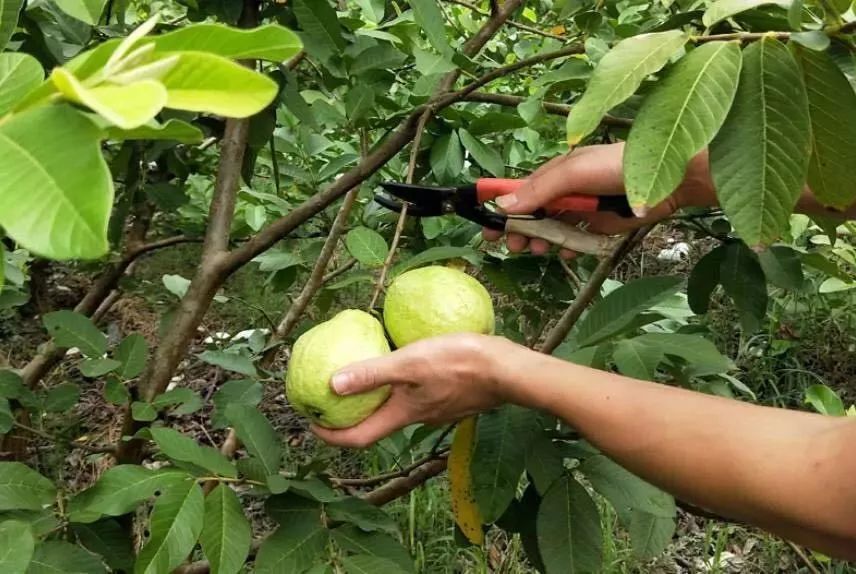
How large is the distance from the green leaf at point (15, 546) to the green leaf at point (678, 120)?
0.84 m

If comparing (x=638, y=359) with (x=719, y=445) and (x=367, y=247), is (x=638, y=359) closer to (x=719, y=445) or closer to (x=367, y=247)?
(x=719, y=445)

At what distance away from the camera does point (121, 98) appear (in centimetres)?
45

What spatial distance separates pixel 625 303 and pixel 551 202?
9.2 inches

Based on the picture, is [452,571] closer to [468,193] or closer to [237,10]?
[468,193]

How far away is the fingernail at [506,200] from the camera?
1.36m

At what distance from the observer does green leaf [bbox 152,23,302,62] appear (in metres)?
0.51

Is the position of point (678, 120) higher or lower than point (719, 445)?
higher

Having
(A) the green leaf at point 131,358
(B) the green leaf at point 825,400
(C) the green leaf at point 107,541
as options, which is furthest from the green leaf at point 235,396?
(B) the green leaf at point 825,400

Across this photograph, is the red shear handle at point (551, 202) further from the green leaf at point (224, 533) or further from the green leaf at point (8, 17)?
the green leaf at point (8, 17)

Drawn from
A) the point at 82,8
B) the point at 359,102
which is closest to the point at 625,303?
the point at 359,102

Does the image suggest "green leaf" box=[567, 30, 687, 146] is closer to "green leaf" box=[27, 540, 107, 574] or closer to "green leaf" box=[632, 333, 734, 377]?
"green leaf" box=[632, 333, 734, 377]

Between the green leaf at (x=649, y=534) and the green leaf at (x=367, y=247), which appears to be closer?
the green leaf at (x=367, y=247)

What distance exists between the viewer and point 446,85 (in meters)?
1.51

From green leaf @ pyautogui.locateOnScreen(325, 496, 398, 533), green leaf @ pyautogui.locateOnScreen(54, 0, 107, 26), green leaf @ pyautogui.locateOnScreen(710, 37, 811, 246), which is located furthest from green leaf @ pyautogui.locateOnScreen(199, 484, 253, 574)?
green leaf @ pyautogui.locateOnScreen(710, 37, 811, 246)
